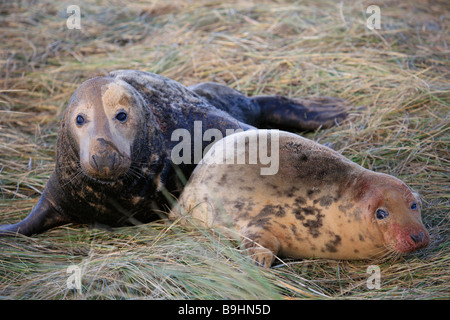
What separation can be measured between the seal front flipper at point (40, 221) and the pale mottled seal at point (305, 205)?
2.76 feet

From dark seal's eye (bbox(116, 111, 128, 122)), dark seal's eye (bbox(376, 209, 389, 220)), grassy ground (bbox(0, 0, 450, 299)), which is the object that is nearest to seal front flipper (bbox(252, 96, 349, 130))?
grassy ground (bbox(0, 0, 450, 299))

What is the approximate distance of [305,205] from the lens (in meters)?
3.30

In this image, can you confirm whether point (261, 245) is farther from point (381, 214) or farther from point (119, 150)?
point (119, 150)

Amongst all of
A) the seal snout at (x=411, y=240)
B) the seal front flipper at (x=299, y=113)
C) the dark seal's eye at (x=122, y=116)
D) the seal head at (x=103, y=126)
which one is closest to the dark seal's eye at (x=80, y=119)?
the seal head at (x=103, y=126)

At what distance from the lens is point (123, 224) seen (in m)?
3.76

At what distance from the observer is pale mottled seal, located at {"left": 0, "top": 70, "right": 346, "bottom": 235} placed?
3.29 metres

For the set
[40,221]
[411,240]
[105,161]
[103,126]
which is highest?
[103,126]

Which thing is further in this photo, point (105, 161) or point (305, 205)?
point (305, 205)

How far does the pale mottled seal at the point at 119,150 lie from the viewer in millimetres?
3289

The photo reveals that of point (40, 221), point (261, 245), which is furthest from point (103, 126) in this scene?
point (261, 245)

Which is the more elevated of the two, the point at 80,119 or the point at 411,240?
the point at 80,119

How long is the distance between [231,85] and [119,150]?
108 inches

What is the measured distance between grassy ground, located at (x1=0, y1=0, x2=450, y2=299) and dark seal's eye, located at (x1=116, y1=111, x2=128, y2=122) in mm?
692

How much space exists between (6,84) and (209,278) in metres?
4.22
